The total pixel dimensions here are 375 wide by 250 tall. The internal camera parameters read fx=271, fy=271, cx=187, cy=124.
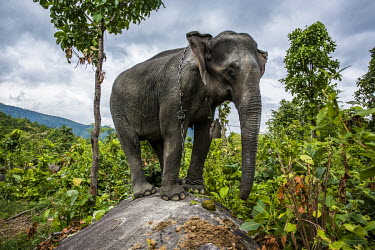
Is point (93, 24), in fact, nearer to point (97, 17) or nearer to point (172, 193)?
point (97, 17)

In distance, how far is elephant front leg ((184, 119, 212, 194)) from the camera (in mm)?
3943

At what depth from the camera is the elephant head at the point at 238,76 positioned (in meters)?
2.85

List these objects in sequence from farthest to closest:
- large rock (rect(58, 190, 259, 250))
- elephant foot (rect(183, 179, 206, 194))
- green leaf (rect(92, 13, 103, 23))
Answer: green leaf (rect(92, 13, 103, 23))
elephant foot (rect(183, 179, 206, 194))
large rock (rect(58, 190, 259, 250))

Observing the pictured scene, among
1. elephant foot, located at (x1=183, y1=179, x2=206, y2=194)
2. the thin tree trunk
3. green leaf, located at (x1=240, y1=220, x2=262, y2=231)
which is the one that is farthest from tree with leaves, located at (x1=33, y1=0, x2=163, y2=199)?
green leaf, located at (x1=240, y1=220, x2=262, y2=231)

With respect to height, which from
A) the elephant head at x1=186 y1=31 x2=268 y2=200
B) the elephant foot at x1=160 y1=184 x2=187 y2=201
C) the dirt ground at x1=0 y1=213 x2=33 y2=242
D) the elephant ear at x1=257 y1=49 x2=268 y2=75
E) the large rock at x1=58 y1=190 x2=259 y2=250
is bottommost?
the dirt ground at x1=0 y1=213 x2=33 y2=242

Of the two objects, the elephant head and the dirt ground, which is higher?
the elephant head

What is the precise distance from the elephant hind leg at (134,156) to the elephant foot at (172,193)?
0.57 metres

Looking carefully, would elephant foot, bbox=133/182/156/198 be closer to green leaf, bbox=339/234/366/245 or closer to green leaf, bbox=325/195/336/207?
green leaf, bbox=325/195/336/207

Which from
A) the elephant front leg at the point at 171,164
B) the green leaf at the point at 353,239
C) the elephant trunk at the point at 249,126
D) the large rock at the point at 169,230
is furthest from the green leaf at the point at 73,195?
the green leaf at the point at 353,239

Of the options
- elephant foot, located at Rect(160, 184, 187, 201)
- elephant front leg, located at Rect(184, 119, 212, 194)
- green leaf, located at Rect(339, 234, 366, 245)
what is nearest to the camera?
green leaf, located at Rect(339, 234, 366, 245)

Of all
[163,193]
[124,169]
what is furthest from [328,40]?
[163,193]

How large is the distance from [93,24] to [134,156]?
361cm

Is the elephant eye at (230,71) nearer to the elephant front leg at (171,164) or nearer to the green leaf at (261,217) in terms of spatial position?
the elephant front leg at (171,164)

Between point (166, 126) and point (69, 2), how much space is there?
14.0 feet
